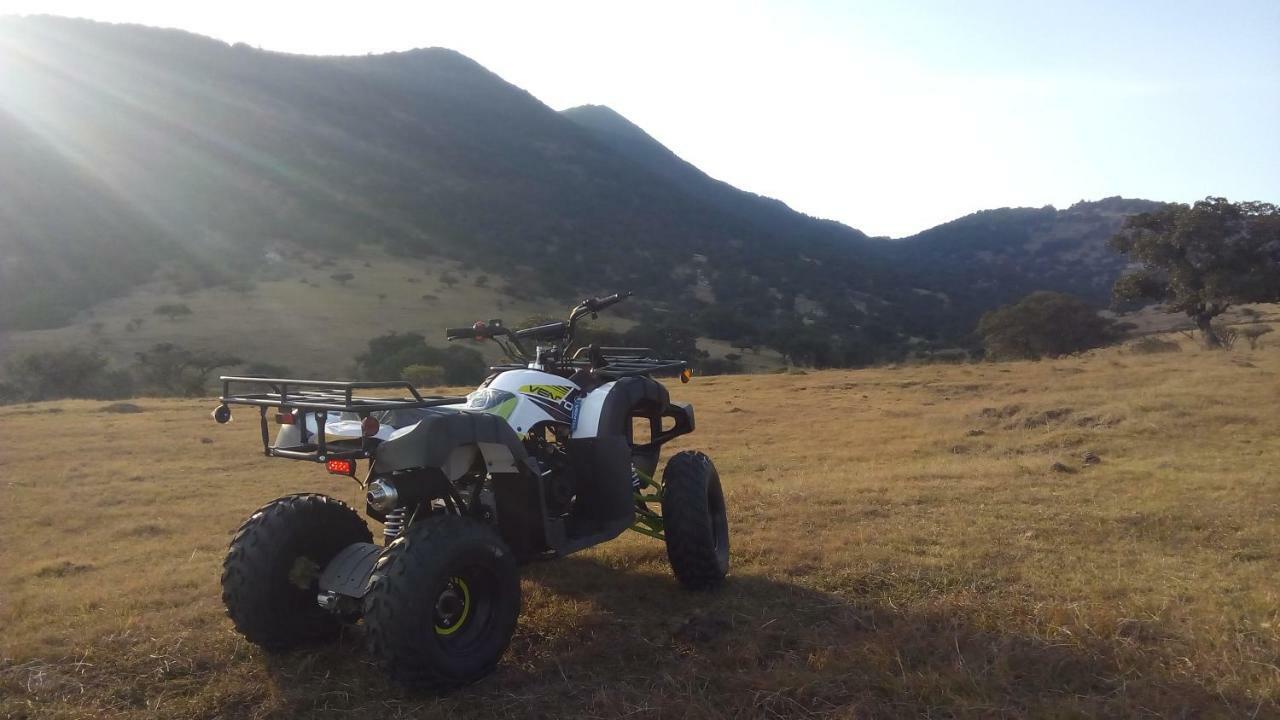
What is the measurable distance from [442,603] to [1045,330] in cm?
4184

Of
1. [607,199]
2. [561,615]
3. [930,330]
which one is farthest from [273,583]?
[607,199]

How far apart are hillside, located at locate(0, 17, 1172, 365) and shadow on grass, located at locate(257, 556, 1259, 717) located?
44717mm

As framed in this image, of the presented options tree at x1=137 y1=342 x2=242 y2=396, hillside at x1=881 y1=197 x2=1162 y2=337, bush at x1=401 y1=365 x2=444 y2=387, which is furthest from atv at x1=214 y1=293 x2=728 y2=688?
hillside at x1=881 y1=197 x2=1162 y2=337

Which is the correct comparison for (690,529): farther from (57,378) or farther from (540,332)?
(57,378)

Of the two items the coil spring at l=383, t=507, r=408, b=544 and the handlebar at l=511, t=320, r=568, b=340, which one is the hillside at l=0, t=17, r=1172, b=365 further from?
the coil spring at l=383, t=507, r=408, b=544

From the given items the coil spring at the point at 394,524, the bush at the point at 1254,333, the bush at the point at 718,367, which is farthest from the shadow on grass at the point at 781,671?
the bush at the point at 718,367

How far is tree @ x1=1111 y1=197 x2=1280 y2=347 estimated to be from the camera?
2842 centimetres

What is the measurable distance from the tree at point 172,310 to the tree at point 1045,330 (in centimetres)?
4285

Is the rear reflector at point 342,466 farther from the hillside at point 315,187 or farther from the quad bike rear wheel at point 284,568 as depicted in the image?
the hillside at point 315,187

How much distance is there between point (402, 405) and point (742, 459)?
899 centimetres

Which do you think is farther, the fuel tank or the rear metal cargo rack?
the fuel tank

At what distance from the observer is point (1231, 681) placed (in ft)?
12.0

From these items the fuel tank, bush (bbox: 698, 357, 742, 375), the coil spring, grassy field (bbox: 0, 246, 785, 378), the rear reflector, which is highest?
grassy field (bbox: 0, 246, 785, 378)

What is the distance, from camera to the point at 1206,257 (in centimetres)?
2991
